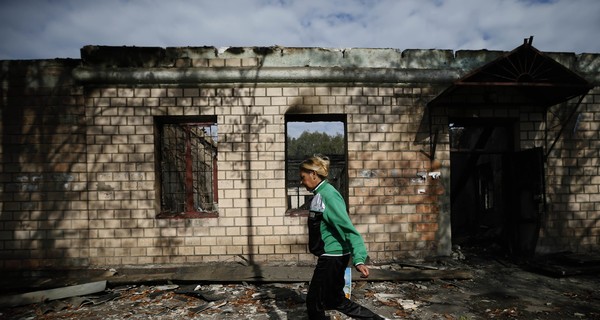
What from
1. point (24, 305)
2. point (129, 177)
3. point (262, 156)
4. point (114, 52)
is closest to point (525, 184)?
point (262, 156)

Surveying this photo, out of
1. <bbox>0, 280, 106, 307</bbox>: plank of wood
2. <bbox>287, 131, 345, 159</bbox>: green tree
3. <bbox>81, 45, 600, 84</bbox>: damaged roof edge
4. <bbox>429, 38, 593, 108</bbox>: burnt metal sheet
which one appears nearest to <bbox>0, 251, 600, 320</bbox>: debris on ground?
<bbox>0, 280, 106, 307</bbox>: plank of wood

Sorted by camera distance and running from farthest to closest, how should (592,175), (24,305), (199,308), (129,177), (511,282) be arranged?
(592,175), (129,177), (511,282), (24,305), (199,308)

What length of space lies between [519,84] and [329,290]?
436cm

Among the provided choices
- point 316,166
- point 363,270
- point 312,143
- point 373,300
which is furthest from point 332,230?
point 312,143

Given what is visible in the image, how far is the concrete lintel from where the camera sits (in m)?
5.42

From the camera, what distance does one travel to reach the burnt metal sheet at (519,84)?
190 inches

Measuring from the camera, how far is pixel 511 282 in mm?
4887

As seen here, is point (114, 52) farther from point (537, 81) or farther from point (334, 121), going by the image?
point (537, 81)

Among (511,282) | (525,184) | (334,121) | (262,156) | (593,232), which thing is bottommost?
(511,282)

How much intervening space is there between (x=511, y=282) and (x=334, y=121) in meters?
3.85

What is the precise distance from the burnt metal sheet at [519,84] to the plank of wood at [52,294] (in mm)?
6048

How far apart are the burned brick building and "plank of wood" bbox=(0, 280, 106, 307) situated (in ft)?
2.89

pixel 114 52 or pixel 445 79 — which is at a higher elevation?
pixel 114 52

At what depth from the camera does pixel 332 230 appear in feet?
8.87
